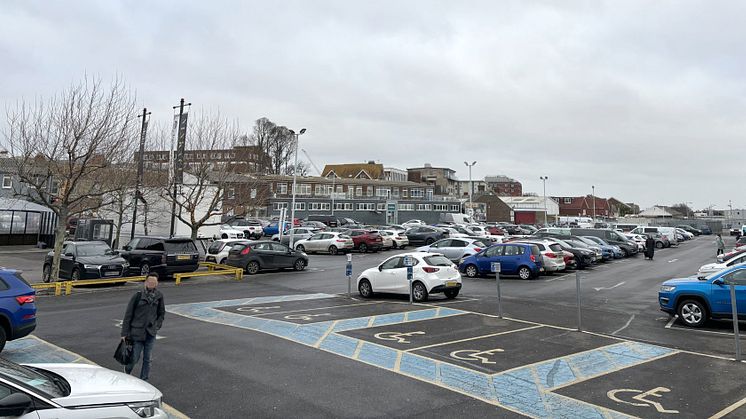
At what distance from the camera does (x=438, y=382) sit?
7371mm

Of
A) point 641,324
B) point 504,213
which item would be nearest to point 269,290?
point 641,324

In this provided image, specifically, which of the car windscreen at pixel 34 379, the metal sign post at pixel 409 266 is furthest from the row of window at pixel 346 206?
the car windscreen at pixel 34 379

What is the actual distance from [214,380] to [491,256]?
1590 centimetres

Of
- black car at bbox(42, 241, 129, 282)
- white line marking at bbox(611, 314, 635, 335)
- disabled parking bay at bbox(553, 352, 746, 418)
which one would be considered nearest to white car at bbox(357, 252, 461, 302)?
white line marking at bbox(611, 314, 635, 335)

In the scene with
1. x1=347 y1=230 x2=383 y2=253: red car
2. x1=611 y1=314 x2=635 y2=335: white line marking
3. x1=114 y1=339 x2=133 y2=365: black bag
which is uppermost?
x1=347 y1=230 x2=383 y2=253: red car

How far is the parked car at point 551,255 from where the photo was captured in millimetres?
21156

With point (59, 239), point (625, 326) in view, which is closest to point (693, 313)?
point (625, 326)

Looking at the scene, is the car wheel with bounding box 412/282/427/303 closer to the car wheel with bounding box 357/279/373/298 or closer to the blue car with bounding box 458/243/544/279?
the car wheel with bounding box 357/279/373/298

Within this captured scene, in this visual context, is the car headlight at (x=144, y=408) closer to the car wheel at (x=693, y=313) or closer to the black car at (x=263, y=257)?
the car wheel at (x=693, y=313)

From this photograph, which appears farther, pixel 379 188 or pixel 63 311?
pixel 379 188

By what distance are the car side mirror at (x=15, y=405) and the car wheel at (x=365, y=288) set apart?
12.6 meters

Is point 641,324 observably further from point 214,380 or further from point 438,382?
point 214,380

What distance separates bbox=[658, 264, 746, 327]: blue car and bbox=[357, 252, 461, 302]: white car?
5703 millimetres

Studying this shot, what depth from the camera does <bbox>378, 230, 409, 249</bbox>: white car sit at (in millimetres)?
35544
